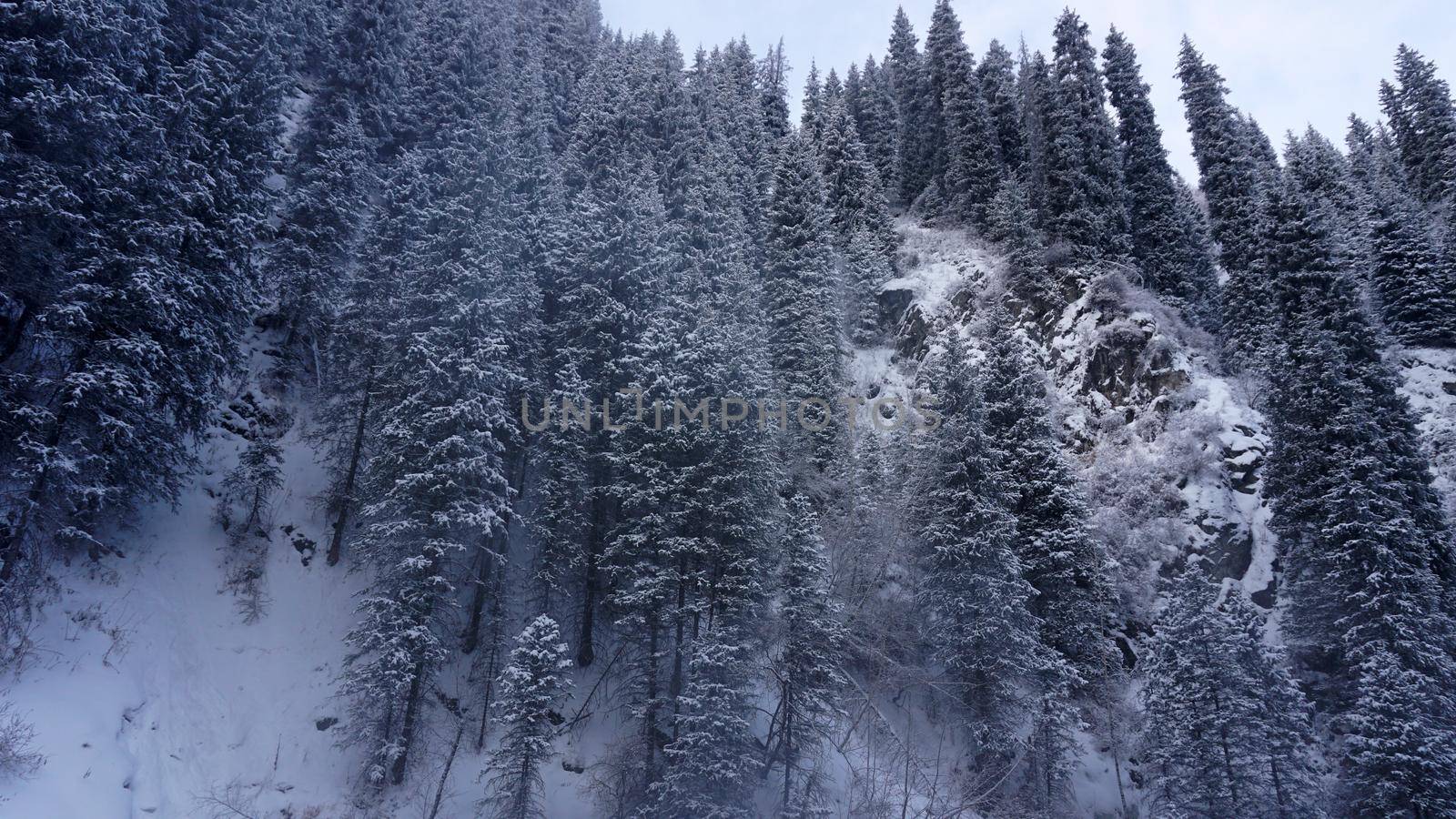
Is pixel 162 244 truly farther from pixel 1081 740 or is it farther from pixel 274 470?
pixel 1081 740

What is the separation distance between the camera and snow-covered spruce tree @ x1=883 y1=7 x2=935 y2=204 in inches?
2028

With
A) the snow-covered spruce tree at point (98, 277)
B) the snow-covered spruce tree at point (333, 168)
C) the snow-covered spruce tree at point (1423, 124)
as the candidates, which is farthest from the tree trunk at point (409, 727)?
the snow-covered spruce tree at point (1423, 124)

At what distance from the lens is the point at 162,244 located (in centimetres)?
1797

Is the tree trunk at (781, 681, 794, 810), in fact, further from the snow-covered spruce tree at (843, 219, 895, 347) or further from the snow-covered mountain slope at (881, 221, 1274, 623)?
the snow-covered spruce tree at (843, 219, 895, 347)

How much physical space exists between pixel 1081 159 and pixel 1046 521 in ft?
79.0

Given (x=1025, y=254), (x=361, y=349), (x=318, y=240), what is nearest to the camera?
(x=361, y=349)

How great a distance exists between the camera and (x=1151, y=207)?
3859 centimetres

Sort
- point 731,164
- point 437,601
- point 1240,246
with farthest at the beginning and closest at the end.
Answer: point 731,164 < point 1240,246 < point 437,601

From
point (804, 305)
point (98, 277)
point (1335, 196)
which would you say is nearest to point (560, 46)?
point (804, 305)

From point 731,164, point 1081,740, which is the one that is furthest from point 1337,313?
point 731,164

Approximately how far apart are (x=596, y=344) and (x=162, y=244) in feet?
39.6

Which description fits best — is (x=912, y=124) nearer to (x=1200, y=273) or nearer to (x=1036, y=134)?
(x=1036, y=134)

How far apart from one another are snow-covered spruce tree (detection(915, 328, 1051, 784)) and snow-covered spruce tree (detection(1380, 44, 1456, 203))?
39.7 metres

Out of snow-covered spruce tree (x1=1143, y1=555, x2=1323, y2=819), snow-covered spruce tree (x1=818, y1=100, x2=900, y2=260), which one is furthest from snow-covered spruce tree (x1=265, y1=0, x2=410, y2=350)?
snow-covered spruce tree (x1=1143, y1=555, x2=1323, y2=819)
